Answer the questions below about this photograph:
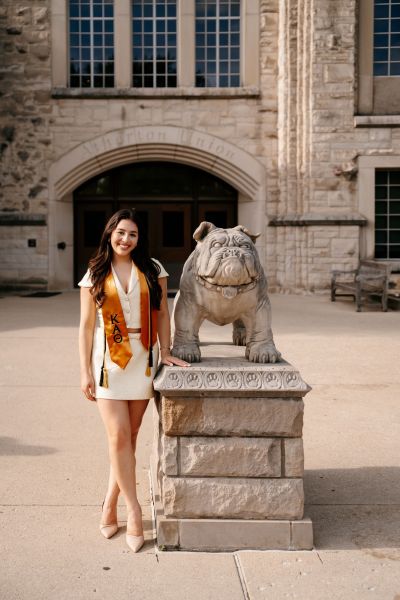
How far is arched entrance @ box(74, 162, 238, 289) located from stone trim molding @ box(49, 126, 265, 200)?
104 cm

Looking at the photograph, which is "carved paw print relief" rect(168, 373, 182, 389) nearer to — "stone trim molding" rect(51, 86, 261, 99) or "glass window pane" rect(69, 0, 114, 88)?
"stone trim molding" rect(51, 86, 261, 99)

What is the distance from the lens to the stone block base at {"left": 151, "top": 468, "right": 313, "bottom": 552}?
3.30 m

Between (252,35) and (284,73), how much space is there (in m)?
1.36

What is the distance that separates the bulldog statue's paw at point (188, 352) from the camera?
3.54m

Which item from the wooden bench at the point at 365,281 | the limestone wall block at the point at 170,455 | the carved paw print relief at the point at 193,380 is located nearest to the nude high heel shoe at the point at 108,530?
the limestone wall block at the point at 170,455

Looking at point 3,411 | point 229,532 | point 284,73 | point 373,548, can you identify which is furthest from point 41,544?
point 284,73

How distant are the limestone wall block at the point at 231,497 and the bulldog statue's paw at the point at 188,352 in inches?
22.0

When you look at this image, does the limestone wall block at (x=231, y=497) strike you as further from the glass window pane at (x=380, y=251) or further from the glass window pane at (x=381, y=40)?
the glass window pane at (x=381, y=40)

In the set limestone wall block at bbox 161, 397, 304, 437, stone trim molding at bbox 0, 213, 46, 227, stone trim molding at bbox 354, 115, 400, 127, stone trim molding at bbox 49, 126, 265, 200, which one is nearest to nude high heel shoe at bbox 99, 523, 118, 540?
limestone wall block at bbox 161, 397, 304, 437

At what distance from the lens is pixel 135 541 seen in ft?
10.8

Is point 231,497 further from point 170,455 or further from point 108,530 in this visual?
point 108,530

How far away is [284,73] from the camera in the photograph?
16312 millimetres

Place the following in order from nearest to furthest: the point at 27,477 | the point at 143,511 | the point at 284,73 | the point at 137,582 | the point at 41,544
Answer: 1. the point at 137,582
2. the point at 41,544
3. the point at 143,511
4. the point at 27,477
5. the point at 284,73

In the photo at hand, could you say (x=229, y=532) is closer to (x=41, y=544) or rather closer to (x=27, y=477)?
(x=41, y=544)
